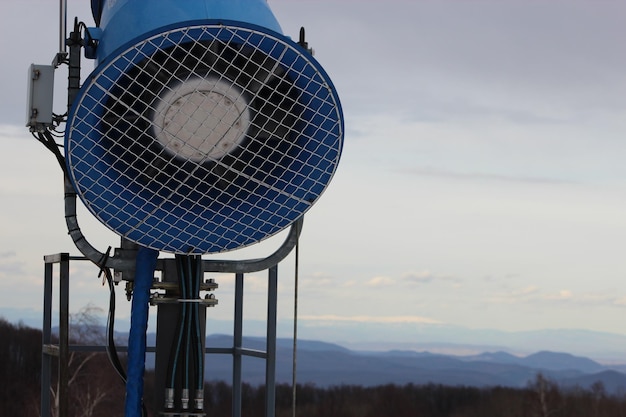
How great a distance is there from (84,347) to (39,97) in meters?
1.20

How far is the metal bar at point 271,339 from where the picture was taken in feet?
14.6

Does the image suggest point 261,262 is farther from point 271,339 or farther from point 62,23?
point 62,23

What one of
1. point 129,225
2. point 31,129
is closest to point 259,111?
point 129,225

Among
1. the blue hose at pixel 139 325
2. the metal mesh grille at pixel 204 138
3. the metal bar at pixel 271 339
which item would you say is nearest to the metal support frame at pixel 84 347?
the metal bar at pixel 271 339

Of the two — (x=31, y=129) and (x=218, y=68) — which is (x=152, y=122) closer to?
(x=218, y=68)

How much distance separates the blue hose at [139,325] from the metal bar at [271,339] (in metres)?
0.61

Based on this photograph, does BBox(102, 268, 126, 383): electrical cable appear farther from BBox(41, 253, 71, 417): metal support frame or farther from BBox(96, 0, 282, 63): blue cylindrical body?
BBox(96, 0, 282, 63): blue cylindrical body

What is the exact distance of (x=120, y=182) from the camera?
381cm

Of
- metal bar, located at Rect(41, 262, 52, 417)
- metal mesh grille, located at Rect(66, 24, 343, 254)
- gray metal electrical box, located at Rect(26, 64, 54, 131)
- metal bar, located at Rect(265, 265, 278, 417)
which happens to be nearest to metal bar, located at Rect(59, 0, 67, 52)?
gray metal electrical box, located at Rect(26, 64, 54, 131)

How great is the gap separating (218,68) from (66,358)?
147 centimetres

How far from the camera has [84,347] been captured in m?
4.58

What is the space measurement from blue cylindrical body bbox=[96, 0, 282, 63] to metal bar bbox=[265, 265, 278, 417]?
1141 millimetres

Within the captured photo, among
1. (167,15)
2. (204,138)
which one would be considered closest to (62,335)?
(204,138)

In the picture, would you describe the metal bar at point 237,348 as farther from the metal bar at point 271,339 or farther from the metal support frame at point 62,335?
the metal support frame at point 62,335
